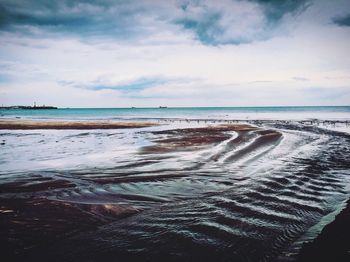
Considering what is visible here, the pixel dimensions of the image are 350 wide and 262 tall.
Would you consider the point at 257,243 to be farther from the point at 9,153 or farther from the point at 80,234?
the point at 9,153

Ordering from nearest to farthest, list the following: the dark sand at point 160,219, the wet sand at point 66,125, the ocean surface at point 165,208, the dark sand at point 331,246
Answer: the dark sand at point 331,246
the dark sand at point 160,219
the ocean surface at point 165,208
the wet sand at point 66,125

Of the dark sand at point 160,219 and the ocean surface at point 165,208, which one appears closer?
the dark sand at point 160,219

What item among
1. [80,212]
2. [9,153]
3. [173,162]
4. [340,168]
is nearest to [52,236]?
[80,212]

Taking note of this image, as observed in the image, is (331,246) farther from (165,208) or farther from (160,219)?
(165,208)

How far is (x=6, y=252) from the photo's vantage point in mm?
4277

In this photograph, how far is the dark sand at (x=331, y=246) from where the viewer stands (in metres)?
3.70

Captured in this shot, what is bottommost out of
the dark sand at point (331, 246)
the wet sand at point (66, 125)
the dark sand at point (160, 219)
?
the dark sand at point (160, 219)

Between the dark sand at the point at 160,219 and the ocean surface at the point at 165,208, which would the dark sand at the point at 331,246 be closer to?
the dark sand at the point at 160,219

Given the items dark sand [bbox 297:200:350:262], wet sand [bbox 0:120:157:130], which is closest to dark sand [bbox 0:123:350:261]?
dark sand [bbox 297:200:350:262]

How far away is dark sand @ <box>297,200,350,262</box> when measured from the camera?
370 cm

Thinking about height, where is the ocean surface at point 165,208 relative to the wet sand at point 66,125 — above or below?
below

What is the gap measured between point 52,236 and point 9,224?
3.71 feet

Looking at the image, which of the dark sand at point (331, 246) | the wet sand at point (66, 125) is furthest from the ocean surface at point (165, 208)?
the wet sand at point (66, 125)

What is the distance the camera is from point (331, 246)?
3.98 meters
